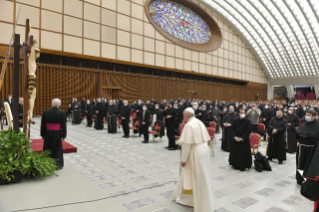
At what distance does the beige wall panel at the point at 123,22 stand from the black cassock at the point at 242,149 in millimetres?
16794

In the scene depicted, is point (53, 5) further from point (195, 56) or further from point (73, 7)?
point (195, 56)

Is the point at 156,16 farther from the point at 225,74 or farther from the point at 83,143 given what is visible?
the point at 83,143

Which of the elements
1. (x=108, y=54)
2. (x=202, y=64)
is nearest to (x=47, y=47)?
(x=108, y=54)

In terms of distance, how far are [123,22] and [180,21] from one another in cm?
871

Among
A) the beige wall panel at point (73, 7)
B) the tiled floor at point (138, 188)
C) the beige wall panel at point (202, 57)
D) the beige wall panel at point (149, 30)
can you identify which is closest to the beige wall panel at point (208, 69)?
the beige wall panel at point (202, 57)

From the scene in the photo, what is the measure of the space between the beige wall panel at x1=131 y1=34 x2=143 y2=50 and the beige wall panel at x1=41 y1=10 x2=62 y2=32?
6.44 metres

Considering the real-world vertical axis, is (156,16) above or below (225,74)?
above

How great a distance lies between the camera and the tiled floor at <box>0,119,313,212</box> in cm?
352

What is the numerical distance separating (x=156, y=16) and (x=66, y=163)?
21.0 m

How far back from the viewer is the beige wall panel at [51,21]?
1578cm

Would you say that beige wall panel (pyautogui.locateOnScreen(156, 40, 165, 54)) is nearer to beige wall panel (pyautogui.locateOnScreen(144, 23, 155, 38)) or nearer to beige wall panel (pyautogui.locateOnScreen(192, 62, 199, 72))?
beige wall panel (pyautogui.locateOnScreen(144, 23, 155, 38))

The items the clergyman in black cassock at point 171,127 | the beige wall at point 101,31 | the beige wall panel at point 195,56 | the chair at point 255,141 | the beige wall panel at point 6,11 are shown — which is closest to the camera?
the chair at point 255,141

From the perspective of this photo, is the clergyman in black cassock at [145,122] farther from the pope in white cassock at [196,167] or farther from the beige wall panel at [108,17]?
the beige wall panel at [108,17]

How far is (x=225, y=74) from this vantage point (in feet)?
104
